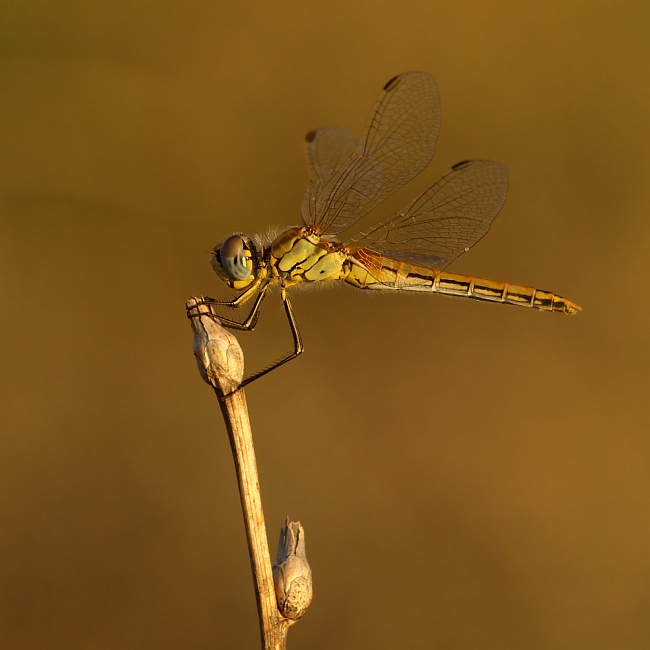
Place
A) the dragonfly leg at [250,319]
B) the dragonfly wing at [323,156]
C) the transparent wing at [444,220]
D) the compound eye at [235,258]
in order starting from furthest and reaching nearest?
the transparent wing at [444,220], the dragonfly wing at [323,156], the compound eye at [235,258], the dragonfly leg at [250,319]

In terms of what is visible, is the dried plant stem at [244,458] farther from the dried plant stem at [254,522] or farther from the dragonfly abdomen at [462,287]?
the dragonfly abdomen at [462,287]

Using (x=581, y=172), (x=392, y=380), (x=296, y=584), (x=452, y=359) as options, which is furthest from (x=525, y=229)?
(x=296, y=584)

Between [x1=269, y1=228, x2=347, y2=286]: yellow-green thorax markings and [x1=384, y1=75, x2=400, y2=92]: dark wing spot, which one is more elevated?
[x1=384, y1=75, x2=400, y2=92]: dark wing spot

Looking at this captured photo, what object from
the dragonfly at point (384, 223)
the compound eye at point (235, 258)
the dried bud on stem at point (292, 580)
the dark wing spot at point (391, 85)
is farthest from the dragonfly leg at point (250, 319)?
the dark wing spot at point (391, 85)

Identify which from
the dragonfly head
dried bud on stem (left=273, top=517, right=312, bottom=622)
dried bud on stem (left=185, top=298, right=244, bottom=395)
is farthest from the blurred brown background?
dried bud on stem (left=185, top=298, right=244, bottom=395)

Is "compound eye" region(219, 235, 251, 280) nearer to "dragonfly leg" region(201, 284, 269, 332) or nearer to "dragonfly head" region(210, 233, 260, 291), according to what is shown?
"dragonfly head" region(210, 233, 260, 291)

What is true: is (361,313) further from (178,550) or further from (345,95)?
(178,550)

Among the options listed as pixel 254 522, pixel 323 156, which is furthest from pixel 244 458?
pixel 323 156
